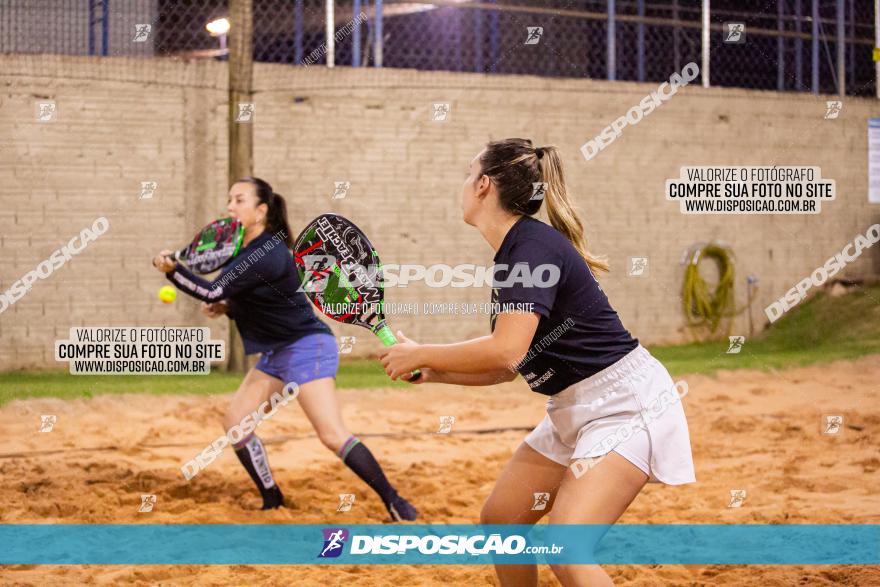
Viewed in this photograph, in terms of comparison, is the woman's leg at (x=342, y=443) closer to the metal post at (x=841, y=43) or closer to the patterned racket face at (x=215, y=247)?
the patterned racket face at (x=215, y=247)

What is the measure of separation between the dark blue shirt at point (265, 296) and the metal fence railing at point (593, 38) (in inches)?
234

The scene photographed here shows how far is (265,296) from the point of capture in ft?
17.5

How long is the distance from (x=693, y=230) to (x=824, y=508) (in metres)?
6.53

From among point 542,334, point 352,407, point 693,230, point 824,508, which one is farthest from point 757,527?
point 693,230

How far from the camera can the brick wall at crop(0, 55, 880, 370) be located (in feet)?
30.0

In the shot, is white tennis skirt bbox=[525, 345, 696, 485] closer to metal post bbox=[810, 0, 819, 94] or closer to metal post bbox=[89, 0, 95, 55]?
metal post bbox=[89, 0, 95, 55]

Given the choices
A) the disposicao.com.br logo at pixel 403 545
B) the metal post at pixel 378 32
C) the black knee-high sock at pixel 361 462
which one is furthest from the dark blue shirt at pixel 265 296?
the metal post at pixel 378 32

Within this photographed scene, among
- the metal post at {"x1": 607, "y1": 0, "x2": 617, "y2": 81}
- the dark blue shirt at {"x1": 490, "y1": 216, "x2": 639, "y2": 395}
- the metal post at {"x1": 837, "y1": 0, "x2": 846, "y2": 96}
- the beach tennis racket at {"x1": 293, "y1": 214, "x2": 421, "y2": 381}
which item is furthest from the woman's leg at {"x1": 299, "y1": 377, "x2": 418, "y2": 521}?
the metal post at {"x1": 837, "y1": 0, "x2": 846, "y2": 96}

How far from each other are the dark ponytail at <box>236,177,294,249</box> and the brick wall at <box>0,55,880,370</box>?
4.28 m

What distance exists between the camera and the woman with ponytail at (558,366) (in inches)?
114

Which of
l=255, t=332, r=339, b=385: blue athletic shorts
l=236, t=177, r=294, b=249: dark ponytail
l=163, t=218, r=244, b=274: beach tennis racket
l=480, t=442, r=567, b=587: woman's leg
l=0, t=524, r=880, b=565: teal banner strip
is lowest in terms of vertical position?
l=0, t=524, r=880, b=565: teal banner strip

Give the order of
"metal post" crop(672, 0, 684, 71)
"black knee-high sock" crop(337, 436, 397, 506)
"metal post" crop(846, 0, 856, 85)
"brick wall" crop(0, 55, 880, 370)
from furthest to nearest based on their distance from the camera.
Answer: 1. "metal post" crop(846, 0, 856, 85)
2. "metal post" crop(672, 0, 684, 71)
3. "brick wall" crop(0, 55, 880, 370)
4. "black knee-high sock" crop(337, 436, 397, 506)

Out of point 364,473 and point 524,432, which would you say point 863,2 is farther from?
point 364,473

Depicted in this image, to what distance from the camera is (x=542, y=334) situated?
3096 millimetres
